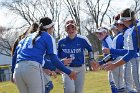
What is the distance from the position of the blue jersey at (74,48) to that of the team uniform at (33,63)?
250 cm

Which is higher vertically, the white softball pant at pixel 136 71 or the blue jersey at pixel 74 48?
the blue jersey at pixel 74 48

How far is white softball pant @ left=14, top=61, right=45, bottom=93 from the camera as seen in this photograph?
6617 millimetres

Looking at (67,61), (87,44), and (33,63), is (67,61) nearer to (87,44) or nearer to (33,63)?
(87,44)

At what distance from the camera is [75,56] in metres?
9.30

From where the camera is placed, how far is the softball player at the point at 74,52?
927 centimetres

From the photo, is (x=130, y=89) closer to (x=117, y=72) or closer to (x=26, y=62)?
(x=117, y=72)

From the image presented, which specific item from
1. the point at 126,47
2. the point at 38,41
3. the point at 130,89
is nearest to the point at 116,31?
the point at 130,89

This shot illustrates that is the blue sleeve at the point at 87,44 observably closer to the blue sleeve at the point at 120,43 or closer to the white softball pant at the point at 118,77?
the white softball pant at the point at 118,77

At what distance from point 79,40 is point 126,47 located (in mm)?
2592

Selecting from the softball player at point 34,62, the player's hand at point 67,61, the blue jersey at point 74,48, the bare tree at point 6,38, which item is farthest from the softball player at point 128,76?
the bare tree at point 6,38

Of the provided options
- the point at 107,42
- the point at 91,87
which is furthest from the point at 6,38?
the point at 107,42

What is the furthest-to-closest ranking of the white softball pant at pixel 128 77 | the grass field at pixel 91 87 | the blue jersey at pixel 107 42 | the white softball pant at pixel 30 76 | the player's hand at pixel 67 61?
the grass field at pixel 91 87 → the blue jersey at pixel 107 42 → the player's hand at pixel 67 61 → the white softball pant at pixel 128 77 → the white softball pant at pixel 30 76

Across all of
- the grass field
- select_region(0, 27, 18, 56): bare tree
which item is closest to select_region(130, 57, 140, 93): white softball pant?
the grass field

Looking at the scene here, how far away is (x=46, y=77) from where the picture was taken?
8.49 m
